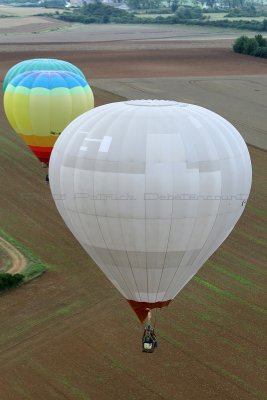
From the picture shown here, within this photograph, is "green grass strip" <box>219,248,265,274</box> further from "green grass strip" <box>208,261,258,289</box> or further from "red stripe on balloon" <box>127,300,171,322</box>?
"red stripe on balloon" <box>127,300,171,322</box>

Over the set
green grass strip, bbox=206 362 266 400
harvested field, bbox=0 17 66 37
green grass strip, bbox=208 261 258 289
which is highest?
green grass strip, bbox=206 362 266 400

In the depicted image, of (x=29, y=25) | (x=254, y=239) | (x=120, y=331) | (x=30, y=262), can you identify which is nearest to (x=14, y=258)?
(x=30, y=262)

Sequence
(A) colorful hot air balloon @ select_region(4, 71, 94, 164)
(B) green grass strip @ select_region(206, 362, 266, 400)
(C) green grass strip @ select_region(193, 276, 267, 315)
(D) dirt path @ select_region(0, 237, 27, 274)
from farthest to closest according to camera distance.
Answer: (A) colorful hot air balloon @ select_region(4, 71, 94, 164), (D) dirt path @ select_region(0, 237, 27, 274), (C) green grass strip @ select_region(193, 276, 267, 315), (B) green grass strip @ select_region(206, 362, 266, 400)

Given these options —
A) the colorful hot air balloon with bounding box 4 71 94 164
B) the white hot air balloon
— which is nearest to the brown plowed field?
the white hot air balloon

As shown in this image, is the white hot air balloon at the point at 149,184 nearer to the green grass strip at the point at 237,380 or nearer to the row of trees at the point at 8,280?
the green grass strip at the point at 237,380

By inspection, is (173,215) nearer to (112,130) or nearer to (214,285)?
(112,130)

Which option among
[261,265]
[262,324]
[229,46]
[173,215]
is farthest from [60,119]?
[229,46]
